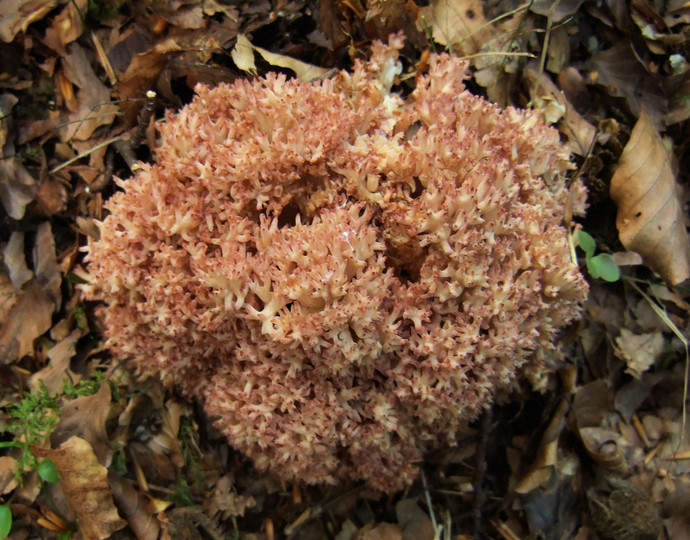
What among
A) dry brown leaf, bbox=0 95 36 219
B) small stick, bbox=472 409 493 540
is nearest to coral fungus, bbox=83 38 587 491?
small stick, bbox=472 409 493 540

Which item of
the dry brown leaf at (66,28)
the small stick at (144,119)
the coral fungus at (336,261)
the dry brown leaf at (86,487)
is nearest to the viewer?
the coral fungus at (336,261)

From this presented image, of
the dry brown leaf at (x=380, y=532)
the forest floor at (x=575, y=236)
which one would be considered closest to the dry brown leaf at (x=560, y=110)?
the forest floor at (x=575, y=236)

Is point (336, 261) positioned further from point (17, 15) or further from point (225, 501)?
point (17, 15)

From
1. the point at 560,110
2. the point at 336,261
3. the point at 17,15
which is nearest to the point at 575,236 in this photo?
the point at 560,110

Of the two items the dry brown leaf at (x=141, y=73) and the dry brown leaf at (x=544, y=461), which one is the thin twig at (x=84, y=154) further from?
the dry brown leaf at (x=544, y=461)

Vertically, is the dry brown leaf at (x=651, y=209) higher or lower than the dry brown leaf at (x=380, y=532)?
higher

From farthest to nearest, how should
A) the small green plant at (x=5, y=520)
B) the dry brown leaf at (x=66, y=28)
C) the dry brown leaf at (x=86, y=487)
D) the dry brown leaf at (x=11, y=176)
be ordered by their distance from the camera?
the dry brown leaf at (x=66, y=28)
the dry brown leaf at (x=11, y=176)
the dry brown leaf at (x=86, y=487)
the small green plant at (x=5, y=520)

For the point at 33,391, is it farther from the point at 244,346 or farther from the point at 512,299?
the point at 512,299

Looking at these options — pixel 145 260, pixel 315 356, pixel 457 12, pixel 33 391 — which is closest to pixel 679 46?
pixel 457 12
